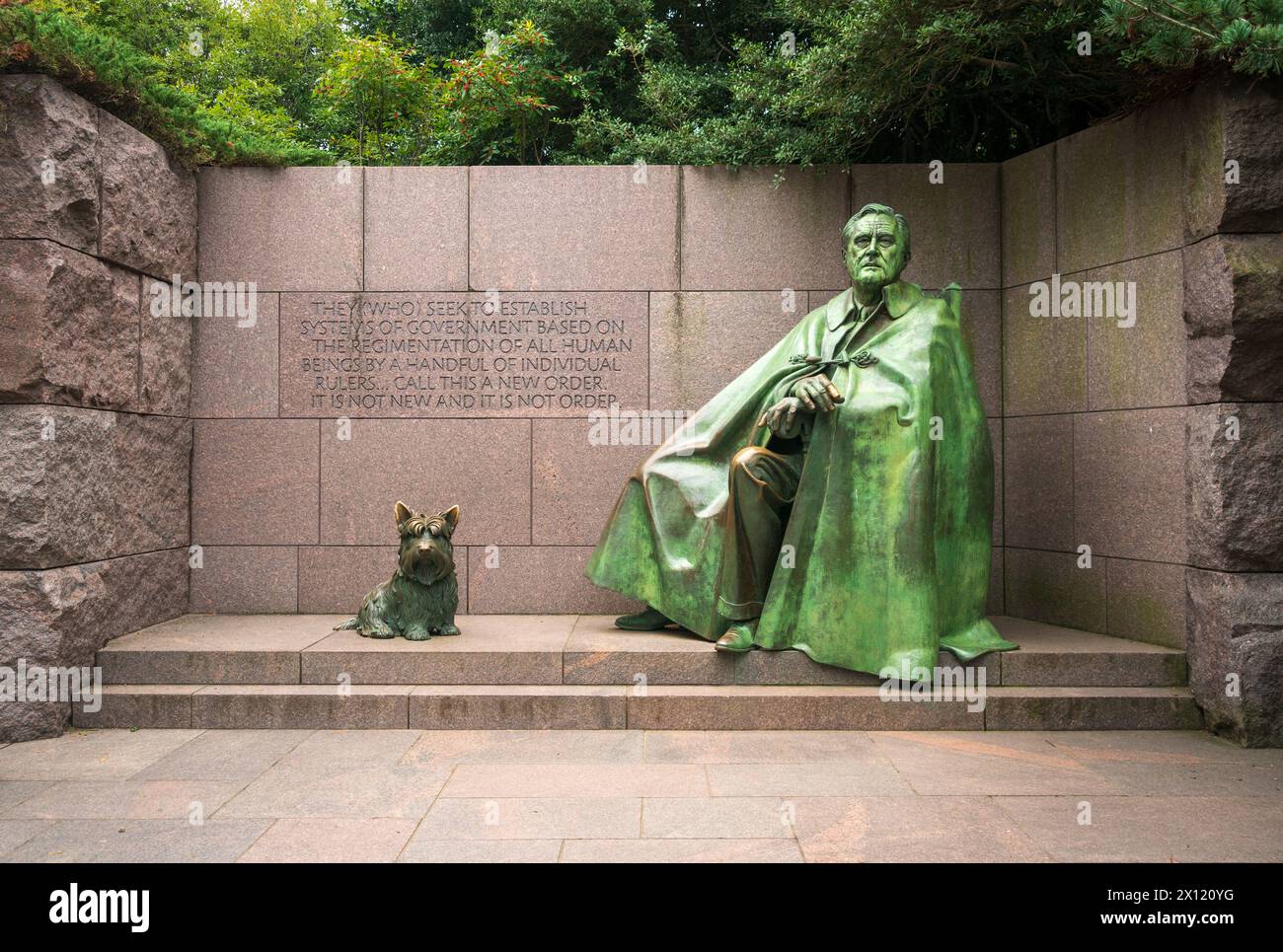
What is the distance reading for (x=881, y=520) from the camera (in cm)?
584

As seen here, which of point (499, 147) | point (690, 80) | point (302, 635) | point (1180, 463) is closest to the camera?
point (1180, 463)

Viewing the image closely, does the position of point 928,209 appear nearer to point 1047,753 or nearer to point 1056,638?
point 1056,638

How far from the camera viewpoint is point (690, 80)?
34.0ft

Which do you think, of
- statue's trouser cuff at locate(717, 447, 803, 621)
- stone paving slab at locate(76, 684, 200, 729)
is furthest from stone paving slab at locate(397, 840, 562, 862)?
stone paving slab at locate(76, 684, 200, 729)

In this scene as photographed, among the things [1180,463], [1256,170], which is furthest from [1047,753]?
[1256,170]

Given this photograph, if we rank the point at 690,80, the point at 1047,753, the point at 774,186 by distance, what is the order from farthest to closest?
the point at 690,80, the point at 774,186, the point at 1047,753

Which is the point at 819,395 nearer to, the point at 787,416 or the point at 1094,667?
the point at 787,416

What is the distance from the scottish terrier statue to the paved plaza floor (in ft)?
3.00

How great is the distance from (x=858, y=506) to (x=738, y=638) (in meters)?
1.09

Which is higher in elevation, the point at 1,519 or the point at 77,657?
the point at 1,519

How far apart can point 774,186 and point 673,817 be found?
5251mm

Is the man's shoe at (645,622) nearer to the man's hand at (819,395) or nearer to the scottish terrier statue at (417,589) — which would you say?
the scottish terrier statue at (417,589)

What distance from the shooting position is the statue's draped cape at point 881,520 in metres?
5.79

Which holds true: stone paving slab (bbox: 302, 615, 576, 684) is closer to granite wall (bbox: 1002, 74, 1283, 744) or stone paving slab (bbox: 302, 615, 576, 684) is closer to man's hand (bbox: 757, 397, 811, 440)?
man's hand (bbox: 757, 397, 811, 440)
